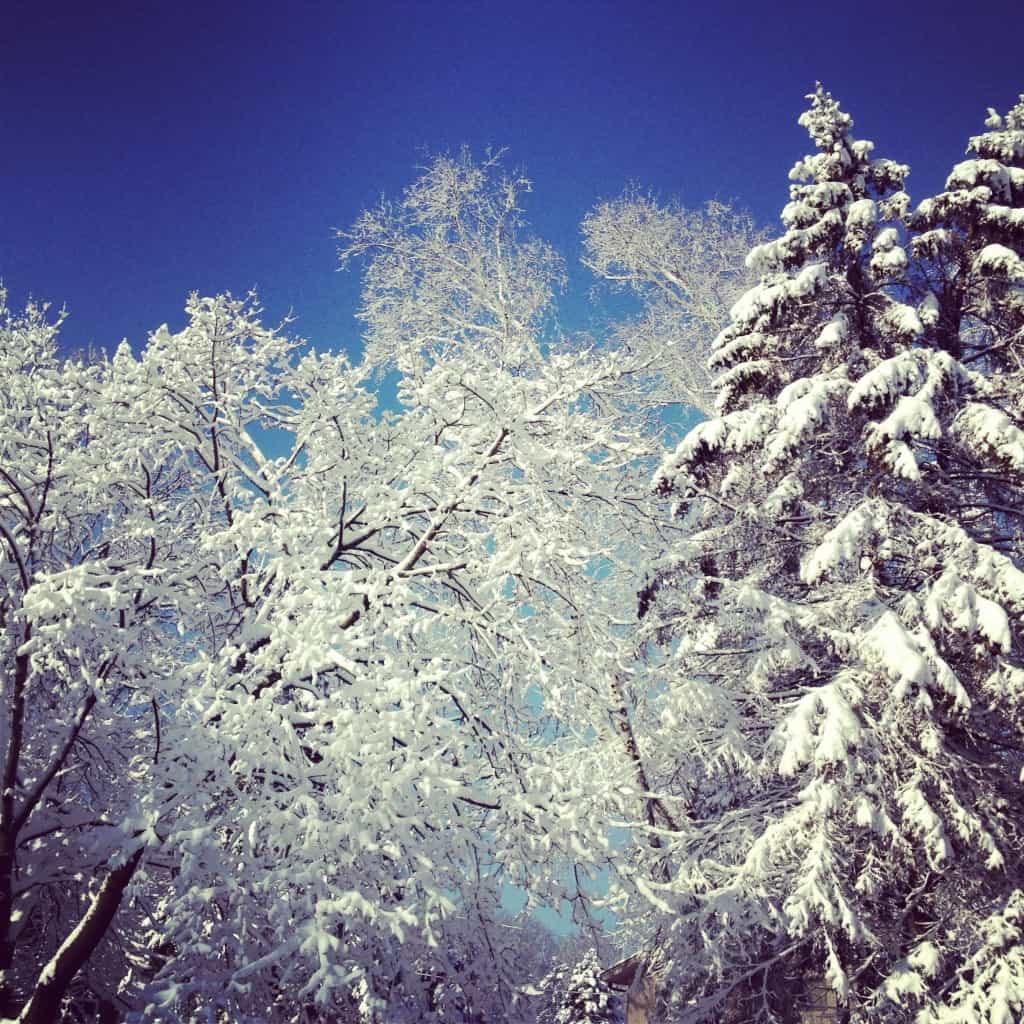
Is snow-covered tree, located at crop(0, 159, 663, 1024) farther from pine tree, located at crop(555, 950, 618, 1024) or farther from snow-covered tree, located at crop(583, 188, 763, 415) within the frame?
pine tree, located at crop(555, 950, 618, 1024)

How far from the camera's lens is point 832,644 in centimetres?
726

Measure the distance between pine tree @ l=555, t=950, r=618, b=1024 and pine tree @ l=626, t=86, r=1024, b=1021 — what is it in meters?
17.2

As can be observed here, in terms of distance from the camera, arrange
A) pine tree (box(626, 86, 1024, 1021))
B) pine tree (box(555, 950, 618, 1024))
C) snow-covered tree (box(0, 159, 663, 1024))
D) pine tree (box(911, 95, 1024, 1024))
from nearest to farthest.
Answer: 1. snow-covered tree (box(0, 159, 663, 1024))
2. pine tree (box(911, 95, 1024, 1024))
3. pine tree (box(626, 86, 1024, 1021))
4. pine tree (box(555, 950, 618, 1024))

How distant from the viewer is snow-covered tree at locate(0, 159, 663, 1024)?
4.46 metres

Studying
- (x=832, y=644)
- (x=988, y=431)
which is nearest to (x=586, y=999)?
(x=832, y=644)

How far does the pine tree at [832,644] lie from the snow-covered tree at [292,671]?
51.4 inches

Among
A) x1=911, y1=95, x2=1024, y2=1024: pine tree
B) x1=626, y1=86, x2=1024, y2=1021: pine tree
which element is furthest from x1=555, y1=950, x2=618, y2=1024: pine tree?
x1=911, y1=95, x2=1024, y2=1024: pine tree

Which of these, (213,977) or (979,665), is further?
(979,665)

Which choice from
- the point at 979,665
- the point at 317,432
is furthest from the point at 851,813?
the point at 317,432

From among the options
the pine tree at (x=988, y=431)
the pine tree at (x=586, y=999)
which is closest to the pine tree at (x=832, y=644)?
the pine tree at (x=988, y=431)

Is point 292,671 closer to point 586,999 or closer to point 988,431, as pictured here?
point 988,431

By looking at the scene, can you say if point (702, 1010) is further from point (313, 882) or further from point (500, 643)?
point (313, 882)

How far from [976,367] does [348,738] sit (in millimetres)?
8162

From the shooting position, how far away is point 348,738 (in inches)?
173
